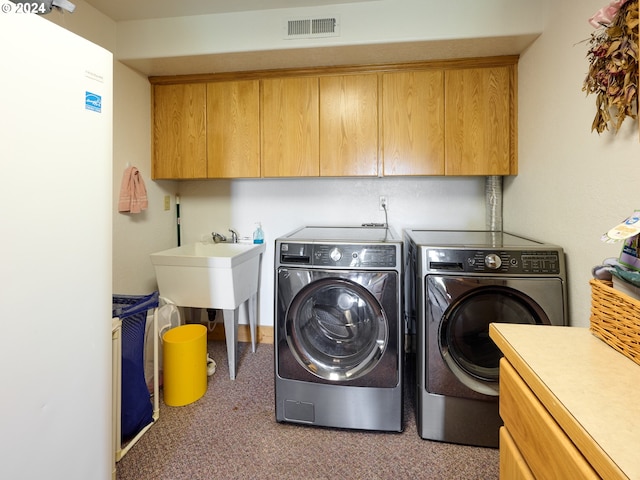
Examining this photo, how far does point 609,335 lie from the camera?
0.85 metres

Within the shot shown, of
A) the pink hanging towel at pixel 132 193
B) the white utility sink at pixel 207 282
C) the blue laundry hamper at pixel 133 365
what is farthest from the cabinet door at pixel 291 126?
the blue laundry hamper at pixel 133 365

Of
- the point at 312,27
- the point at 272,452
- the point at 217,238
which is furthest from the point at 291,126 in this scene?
the point at 272,452

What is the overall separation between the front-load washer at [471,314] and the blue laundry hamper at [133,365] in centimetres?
143

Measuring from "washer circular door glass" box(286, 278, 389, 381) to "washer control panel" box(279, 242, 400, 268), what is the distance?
103 mm

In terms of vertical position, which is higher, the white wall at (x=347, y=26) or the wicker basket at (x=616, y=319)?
the white wall at (x=347, y=26)

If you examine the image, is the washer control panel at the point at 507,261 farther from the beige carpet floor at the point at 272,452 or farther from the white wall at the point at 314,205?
the white wall at the point at 314,205

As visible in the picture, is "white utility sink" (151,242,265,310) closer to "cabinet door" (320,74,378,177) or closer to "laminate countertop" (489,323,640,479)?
"cabinet door" (320,74,378,177)

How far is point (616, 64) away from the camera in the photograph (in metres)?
1.08

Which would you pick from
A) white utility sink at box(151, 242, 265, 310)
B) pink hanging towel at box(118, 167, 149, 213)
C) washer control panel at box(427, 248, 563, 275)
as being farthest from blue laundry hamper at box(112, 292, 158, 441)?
washer control panel at box(427, 248, 563, 275)

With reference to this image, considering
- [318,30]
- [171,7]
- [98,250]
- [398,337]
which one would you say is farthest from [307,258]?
[171,7]

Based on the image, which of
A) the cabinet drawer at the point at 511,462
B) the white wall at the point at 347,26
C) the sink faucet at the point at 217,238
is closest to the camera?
the cabinet drawer at the point at 511,462

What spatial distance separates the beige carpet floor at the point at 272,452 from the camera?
1.44m

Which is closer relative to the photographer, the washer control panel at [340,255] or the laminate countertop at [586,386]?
the laminate countertop at [586,386]

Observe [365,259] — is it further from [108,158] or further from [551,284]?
[108,158]
